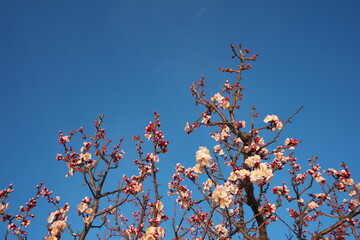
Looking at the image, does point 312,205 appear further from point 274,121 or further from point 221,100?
point 221,100

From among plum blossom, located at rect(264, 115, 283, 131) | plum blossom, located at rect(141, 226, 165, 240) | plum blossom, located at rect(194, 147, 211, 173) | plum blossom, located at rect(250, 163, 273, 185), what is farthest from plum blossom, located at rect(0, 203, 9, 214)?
plum blossom, located at rect(264, 115, 283, 131)

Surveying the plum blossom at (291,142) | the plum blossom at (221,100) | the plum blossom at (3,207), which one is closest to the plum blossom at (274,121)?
the plum blossom at (291,142)

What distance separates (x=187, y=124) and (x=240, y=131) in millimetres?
1964

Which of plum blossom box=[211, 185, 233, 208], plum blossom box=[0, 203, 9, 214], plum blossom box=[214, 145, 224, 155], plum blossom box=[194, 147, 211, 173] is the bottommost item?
plum blossom box=[211, 185, 233, 208]

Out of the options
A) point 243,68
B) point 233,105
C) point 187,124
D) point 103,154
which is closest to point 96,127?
point 103,154

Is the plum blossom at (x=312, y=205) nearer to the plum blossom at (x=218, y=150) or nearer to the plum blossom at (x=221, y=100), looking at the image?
the plum blossom at (x=218, y=150)

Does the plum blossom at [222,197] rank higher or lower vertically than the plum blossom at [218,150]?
lower

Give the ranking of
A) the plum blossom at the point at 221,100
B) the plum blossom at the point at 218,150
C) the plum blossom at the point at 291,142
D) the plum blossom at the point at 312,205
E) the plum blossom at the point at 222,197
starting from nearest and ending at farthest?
the plum blossom at the point at 222,197 → the plum blossom at the point at 291,142 → the plum blossom at the point at 312,205 → the plum blossom at the point at 221,100 → the plum blossom at the point at 218,150

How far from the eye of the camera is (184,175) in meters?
6.35

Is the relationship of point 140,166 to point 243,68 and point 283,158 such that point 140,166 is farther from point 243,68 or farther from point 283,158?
point 243,68

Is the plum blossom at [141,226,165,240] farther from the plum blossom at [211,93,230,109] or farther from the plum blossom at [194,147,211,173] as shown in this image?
the plum blossom at [211,93,230,109]

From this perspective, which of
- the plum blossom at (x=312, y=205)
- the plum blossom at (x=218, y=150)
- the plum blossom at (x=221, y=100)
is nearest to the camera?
the plum blossom at (x=312, y=205)

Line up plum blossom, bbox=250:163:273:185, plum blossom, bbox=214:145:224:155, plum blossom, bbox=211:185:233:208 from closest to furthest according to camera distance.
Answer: plum blossom, bbox=211:185:233:208 → plum blossom, bbox=250:163:273:185 → plum blossom, bbox=214:145:224:155

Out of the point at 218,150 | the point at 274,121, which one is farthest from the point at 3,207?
the point at 274,121
